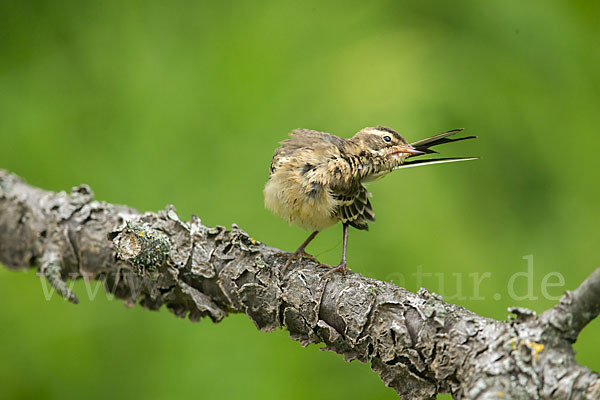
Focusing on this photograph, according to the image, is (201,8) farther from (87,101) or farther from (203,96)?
(87,101)

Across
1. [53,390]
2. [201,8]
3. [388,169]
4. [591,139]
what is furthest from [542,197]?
[53,390]

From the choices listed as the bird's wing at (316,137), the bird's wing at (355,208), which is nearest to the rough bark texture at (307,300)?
the bird's wing at (355,208)

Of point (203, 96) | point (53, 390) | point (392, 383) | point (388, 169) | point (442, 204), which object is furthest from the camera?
point (203, 96)

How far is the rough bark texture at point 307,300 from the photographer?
80cm

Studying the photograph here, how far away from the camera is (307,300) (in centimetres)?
109

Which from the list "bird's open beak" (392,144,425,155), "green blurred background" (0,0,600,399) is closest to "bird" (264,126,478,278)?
"bird's open beak" (392,144,425,155)

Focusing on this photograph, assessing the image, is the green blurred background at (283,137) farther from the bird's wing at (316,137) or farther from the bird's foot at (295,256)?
the bird's wing at (316,137)

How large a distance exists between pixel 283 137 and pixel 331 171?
1.84ft

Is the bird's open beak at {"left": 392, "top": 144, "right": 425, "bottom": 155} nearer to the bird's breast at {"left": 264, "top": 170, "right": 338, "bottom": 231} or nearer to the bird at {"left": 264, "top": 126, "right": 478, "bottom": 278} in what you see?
the bird at {"left": 264, "top": 126, "right": 478, "bottom": 278}

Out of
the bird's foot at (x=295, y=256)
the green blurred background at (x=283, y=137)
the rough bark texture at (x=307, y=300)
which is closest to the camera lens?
the rough bark texture at (x=307, y=300)

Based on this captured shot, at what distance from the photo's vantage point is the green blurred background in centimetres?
158

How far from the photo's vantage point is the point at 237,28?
1.92m

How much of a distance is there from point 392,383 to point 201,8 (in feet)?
4.89

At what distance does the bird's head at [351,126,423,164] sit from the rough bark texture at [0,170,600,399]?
27 cm
